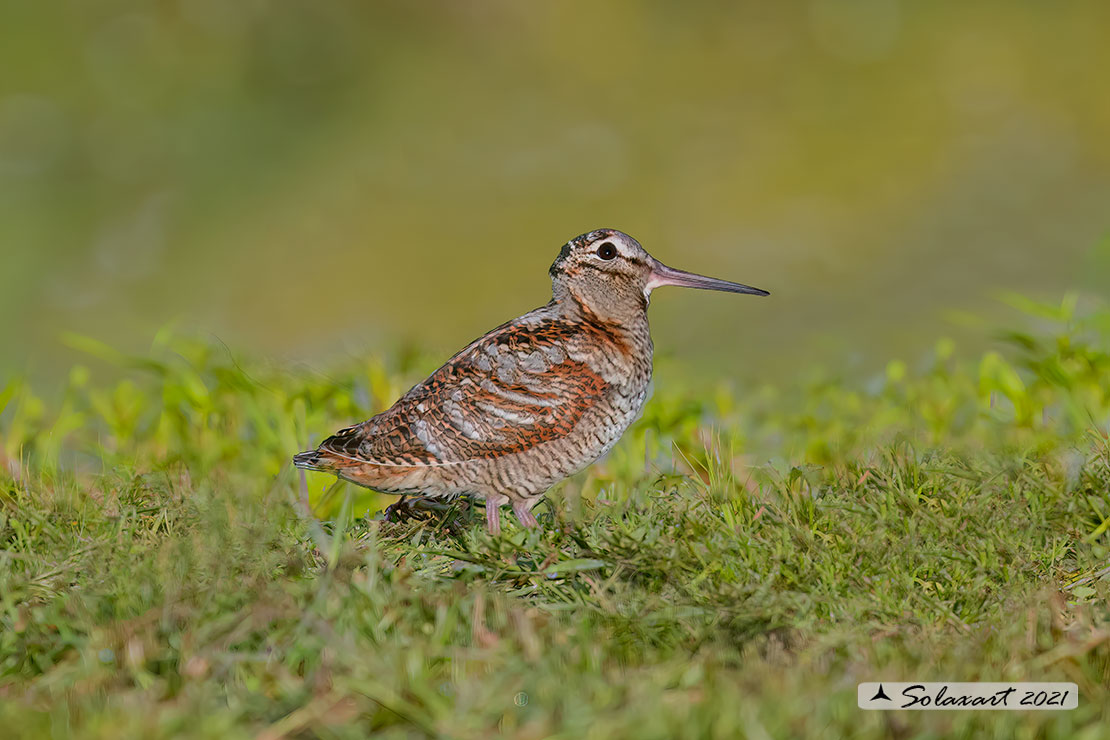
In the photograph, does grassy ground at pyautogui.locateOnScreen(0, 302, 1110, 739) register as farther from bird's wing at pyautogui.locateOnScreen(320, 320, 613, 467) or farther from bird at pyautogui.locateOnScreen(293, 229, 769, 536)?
bird's wing at pyautogui.locateOnScreen(320, 320, 613, 467)

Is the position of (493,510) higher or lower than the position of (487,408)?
lower

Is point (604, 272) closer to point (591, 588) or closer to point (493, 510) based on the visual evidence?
point (493, 510)

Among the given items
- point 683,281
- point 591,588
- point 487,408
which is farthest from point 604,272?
point 591,588

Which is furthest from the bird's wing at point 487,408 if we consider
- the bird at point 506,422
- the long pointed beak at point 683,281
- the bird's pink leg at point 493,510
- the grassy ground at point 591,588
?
the long pointed beak at point 683,281

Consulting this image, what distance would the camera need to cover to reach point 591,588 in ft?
12.0

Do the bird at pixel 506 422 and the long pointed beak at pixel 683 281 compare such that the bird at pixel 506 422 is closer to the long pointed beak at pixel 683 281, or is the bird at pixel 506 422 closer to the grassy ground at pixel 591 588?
the grassy ground at pixel 591 588

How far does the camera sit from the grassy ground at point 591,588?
2.73 meters

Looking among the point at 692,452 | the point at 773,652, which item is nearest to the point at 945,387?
the point at 692,452

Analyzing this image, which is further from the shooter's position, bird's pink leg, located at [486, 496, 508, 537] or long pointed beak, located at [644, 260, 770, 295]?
long pointed beak, located at [644, 260, 770, 295]

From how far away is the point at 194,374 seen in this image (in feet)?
19.4

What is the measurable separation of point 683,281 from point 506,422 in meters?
1.13

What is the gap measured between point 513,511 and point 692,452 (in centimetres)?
107

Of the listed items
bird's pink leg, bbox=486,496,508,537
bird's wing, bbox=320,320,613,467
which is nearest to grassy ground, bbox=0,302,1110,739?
bird's pink leg, bbox=486,496,508,537

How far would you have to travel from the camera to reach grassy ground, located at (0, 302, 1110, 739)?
273cm
